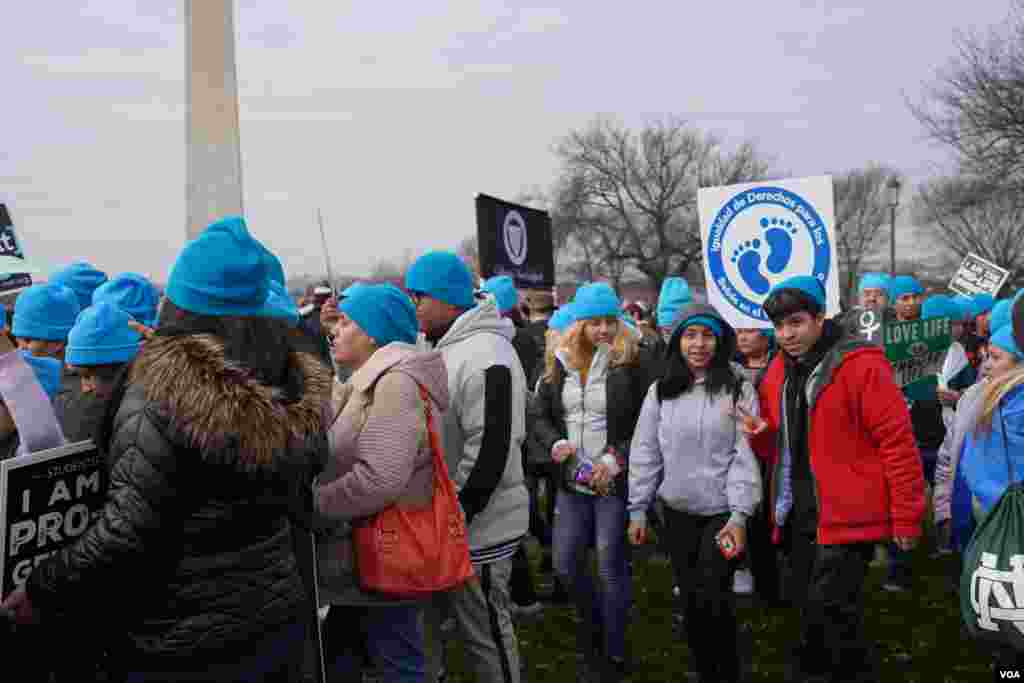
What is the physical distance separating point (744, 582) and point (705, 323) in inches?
105

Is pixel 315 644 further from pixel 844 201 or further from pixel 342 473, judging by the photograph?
pixel 844 201

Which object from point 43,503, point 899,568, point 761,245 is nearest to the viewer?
point 43,503

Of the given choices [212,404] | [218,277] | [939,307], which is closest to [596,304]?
[218,277]

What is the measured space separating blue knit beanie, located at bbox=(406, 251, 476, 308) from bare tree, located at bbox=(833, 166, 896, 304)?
65.6 meters

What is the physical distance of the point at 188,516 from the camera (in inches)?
84.2

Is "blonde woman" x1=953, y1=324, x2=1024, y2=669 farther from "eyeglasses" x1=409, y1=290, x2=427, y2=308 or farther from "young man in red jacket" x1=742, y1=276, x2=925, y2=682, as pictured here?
"eyeglasses" x1=409, y1=290, x2=427, y2=308

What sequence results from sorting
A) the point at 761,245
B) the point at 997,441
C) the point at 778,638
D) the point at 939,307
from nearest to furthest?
the point at 997,441 → the point at 761,245 → the point at 778,638 → the point at 939,307

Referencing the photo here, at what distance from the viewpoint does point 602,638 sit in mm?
4426

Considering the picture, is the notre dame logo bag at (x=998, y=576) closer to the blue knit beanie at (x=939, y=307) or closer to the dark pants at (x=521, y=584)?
the dark pants at (x=521, y=584)

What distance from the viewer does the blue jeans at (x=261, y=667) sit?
2.20m

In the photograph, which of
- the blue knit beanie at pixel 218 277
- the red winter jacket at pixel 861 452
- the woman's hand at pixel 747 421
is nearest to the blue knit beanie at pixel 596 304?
the woman's hand at pixel 747 421

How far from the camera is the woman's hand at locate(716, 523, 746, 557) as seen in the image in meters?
3.81

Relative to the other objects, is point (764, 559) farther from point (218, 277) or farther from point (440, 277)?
point (218, 277)

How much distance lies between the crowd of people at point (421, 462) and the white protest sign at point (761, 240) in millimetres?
473
